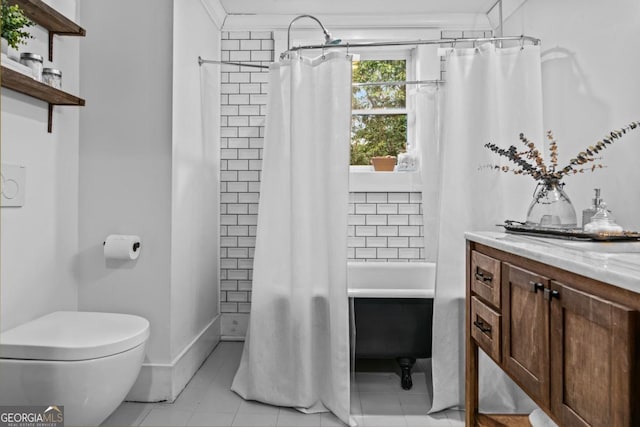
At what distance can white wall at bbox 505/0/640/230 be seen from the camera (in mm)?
2010

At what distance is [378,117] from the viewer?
374 centimetres

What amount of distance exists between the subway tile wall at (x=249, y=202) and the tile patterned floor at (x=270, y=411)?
1015mm

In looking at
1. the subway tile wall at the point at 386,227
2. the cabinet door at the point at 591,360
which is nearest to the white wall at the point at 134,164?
the subway tile wall at the point at 386,227

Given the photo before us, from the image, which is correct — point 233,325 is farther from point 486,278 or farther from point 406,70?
point 406,70

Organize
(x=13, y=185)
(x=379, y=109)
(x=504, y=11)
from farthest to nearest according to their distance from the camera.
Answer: (x=379, y=109) < (x=504, y=11) < (x=13, y=185)

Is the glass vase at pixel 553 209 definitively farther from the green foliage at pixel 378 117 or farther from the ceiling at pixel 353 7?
the ceiling at pixel 353 7

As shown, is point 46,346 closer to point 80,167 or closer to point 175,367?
point 175,367

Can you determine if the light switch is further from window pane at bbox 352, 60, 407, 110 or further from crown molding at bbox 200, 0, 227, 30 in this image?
window pane at bbox 352, 60, 407, 110

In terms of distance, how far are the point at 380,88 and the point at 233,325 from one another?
2.28 m

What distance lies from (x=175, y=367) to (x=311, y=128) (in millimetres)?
1548

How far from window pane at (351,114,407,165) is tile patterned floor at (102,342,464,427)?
1.78 metres

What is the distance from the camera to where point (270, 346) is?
2.53m

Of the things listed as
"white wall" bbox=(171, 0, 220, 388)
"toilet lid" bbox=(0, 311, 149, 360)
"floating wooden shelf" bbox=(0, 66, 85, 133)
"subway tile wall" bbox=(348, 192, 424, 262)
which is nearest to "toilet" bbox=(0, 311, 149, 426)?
"toilet lid" bbox=(0, 311, 149, 360)

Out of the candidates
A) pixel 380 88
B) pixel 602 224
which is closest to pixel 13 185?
pixel 602 224
